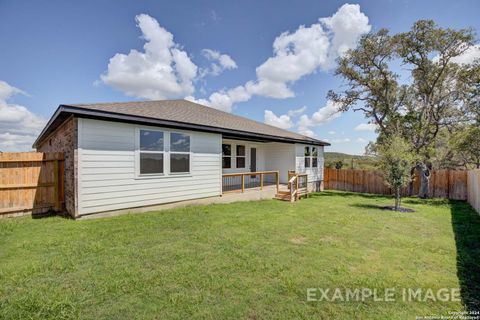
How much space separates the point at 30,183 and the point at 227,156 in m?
7.95

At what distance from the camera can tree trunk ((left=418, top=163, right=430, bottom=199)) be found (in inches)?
474

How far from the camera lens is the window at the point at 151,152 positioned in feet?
23.1

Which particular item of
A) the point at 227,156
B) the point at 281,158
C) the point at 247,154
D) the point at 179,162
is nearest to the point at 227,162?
the point at 227,156

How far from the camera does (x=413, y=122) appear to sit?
44.7ft

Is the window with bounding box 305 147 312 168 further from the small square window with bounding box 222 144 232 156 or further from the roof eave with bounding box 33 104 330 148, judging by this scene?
the roof eave with bounding box 33 104 330 148

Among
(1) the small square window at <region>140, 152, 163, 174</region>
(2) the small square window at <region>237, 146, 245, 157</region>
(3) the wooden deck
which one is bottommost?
(3) the wooden deck

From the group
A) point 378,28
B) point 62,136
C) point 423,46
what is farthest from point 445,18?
point 62,136

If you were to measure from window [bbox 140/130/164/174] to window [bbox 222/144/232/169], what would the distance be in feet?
15.4

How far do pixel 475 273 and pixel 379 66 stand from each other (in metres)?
13.2

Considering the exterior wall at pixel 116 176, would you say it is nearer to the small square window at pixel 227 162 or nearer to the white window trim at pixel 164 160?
the white window trim at pixel 164 160

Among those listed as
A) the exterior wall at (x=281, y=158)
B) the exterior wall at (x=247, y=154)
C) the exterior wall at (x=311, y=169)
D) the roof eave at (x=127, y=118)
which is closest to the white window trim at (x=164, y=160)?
the roof eave at (x=127, y=118)

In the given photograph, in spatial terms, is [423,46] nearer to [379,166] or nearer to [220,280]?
[379,166]

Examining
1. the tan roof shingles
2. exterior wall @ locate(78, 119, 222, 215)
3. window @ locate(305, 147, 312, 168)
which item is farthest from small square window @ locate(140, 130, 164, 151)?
window @ locate(305, 147, 312, 168)

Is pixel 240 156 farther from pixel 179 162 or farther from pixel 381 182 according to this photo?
pixel 381 182
